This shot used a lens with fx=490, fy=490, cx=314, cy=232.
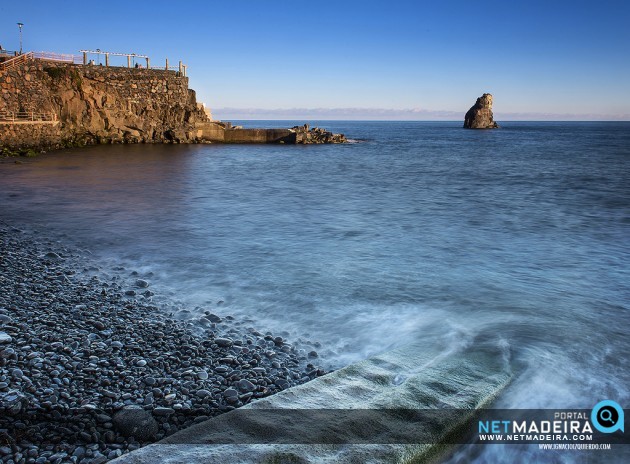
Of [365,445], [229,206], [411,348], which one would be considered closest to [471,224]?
[229,206]

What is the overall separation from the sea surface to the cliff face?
350 inches

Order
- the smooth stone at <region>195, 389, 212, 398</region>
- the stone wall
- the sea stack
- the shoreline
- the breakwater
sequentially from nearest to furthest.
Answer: the shoreline < the smooth stone at <region>195, 389, 212, 398</region> < the stone wall < the breakwater < the sea stack

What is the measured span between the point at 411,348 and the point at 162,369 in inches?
94.0

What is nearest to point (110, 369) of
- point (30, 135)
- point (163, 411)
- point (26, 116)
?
point (163, 411)

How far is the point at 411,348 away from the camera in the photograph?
16.1ft

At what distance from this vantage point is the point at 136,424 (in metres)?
3.30

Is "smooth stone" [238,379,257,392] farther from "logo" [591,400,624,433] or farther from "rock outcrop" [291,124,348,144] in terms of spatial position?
"rock outcrop" [291,124,348,144]

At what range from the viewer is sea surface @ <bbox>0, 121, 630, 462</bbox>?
512cm

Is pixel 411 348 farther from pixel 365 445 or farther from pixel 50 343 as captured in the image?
Result: pixel 50 343

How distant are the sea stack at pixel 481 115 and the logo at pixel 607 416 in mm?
111470

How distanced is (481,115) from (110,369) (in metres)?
117

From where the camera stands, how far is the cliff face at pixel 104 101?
26.1m

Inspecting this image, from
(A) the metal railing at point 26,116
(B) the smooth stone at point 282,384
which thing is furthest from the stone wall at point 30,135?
(B) the smooth stone at point 282,384

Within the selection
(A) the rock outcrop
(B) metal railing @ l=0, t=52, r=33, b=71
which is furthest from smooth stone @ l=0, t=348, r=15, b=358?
(A) the rock outcrop
